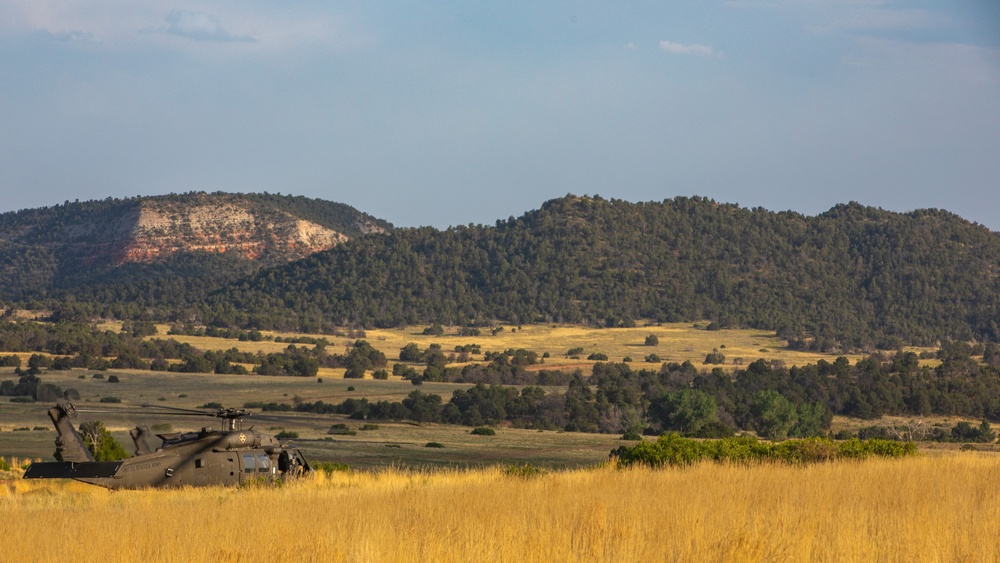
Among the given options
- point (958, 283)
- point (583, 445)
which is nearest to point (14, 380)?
point (583, 445)

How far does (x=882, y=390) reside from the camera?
7188 cm

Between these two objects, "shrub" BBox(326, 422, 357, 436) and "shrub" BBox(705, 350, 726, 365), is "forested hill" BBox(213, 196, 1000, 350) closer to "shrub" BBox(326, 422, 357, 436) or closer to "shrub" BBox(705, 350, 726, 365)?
"shrub" BBox(705, 350, 726, 365)

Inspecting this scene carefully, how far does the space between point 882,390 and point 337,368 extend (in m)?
47.4

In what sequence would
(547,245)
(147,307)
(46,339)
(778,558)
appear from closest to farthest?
(778,558)
(46,339)
(147,307)
(547,245)

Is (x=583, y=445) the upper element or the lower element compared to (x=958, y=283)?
lower

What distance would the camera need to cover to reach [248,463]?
2409 cm

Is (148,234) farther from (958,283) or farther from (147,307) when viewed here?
(958,283)

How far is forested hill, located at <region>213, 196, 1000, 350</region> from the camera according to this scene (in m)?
136

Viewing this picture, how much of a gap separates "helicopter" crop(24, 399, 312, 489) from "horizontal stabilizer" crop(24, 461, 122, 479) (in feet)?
0.04

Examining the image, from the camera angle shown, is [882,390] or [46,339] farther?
[46,339]

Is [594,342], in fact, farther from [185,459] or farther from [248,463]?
[185,459]

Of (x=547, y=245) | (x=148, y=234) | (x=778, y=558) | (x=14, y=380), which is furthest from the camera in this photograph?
(x=148, y=234)

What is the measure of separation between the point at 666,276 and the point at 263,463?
125m

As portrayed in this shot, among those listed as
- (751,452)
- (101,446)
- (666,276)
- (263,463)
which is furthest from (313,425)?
(666,276)
